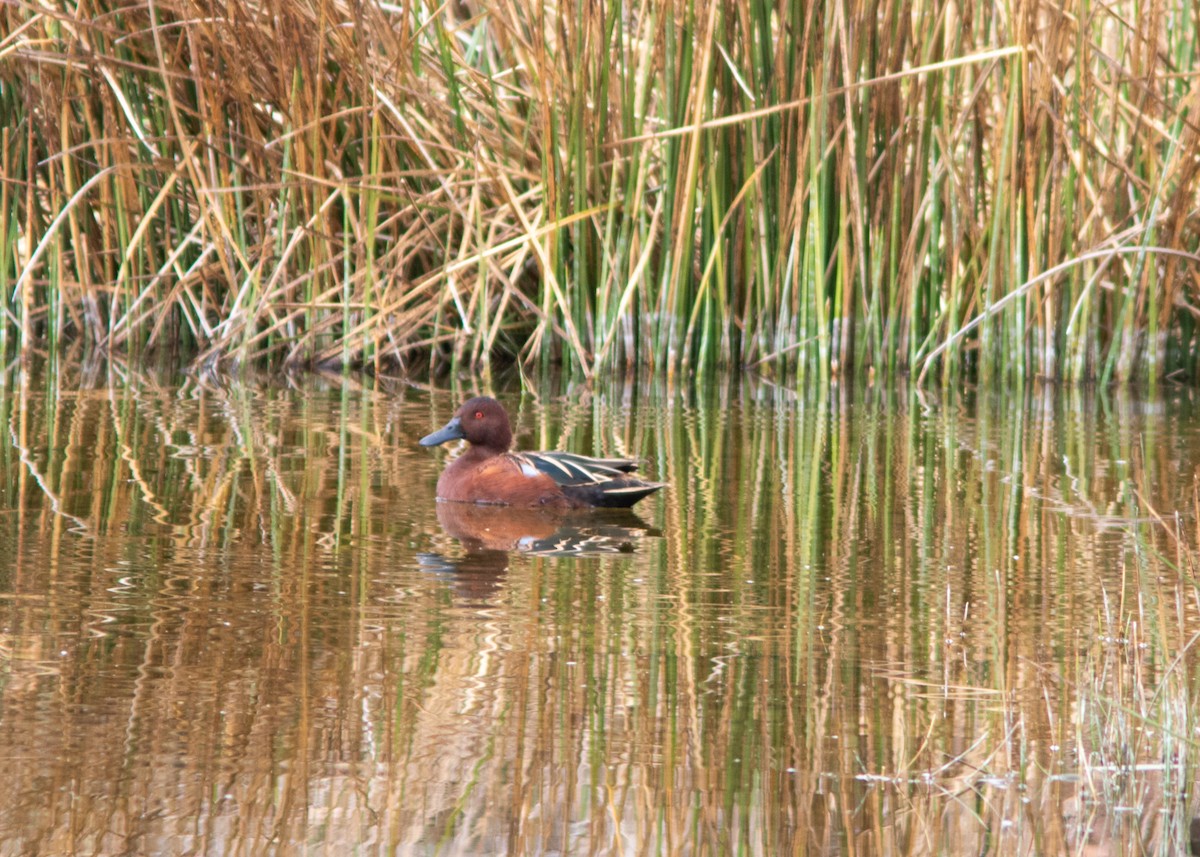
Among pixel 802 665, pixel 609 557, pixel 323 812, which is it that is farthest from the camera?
pixel 609 557

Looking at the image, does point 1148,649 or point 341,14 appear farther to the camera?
point 341,14

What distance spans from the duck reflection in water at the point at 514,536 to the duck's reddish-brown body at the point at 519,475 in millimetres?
39

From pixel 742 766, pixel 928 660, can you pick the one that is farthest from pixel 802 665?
pixel 742 766

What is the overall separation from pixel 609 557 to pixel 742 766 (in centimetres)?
183

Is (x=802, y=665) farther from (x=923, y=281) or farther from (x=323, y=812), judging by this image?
(x=923, y=281)

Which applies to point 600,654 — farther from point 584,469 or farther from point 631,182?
point 631,182

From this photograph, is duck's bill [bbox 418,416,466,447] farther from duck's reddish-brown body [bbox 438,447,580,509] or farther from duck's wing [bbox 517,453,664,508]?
duck's wing [bbox 517,453,664,508]

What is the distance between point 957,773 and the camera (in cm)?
271

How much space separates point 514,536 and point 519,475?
1.86 feet

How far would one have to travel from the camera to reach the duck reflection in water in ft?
14.1

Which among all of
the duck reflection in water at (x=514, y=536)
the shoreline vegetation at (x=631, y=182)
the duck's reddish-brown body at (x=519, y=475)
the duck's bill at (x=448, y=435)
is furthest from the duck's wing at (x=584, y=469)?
the shoreline vegetation at (x=631, y=182)

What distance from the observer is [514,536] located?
16.3 feet

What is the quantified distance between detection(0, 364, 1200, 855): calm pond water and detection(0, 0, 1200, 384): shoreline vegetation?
1.91m

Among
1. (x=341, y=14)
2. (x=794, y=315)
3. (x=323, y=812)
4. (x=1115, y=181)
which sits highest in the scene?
(x=341, y=14)
